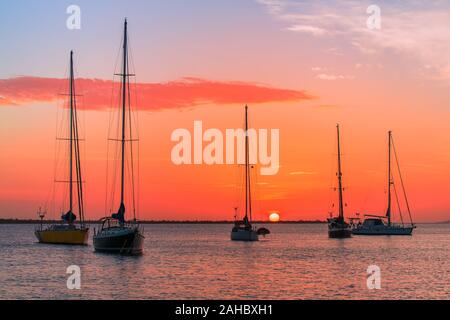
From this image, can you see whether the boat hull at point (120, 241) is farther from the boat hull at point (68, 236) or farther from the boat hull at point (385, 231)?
the boat hull at point (385, 231)

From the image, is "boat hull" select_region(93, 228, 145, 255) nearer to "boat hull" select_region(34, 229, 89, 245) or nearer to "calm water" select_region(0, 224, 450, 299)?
"calm water" select_region(0, 224, 450, 299)

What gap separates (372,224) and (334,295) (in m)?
99.5

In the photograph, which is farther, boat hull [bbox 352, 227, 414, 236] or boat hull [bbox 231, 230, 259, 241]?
boat hull [bbox 352, 227, 414, 236]

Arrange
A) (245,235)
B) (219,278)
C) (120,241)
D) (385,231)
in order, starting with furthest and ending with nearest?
(385,231)
(245,235)
(120,241)
(219,278)

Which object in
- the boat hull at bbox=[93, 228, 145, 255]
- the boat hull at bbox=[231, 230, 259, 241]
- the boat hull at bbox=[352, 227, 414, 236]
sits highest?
the boat hull at bbox=[93, 228, 145, 255]

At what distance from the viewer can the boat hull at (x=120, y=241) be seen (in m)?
61.5

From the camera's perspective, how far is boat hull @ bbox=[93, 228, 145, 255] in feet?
202

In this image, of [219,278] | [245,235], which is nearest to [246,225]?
[245,235]

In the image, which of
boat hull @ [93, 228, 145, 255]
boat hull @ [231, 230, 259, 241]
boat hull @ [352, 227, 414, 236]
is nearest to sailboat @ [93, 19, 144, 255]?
boat hull @ [93, 228, 145, 255]

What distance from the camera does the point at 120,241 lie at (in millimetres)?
61531

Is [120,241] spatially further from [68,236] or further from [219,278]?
[68,236]
